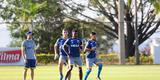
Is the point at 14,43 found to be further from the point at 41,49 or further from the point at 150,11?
the point at 150,11

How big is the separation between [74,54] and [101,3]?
120ft

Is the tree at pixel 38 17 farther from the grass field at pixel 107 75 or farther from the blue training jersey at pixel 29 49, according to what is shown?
the blue training jersey at pixel 29 49

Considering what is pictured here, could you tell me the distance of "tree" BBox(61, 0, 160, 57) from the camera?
2087 inches

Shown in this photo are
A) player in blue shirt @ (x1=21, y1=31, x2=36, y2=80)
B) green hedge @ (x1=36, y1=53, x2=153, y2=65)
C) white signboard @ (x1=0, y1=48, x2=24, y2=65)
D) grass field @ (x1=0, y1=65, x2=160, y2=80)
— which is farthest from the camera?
green hedge @ (x1=36, y1=53, x2=153, y2=65)

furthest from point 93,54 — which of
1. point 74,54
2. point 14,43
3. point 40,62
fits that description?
point 14,43

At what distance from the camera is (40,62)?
4625cm

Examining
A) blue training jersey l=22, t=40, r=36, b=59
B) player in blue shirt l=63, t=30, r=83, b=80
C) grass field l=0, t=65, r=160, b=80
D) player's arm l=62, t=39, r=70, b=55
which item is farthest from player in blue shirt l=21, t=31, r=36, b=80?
grass field l=0, t=65, r=160, b=80

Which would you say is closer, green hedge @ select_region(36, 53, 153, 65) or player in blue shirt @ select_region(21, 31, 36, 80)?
player in blue shirt @ select_region(21, 31, 36, 80)

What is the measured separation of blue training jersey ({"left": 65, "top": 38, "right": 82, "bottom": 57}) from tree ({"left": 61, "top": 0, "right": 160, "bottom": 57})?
3299 cm

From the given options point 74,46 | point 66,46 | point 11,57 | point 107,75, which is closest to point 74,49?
point 74,46

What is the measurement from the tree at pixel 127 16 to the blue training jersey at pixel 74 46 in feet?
108

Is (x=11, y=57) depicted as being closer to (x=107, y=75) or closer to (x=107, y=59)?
(x=107, y=59)

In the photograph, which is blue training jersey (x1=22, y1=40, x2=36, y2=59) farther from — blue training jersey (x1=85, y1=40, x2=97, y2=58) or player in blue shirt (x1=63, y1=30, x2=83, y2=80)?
blue training jersey (x1=85, y1=40, x2=97, y2=58)

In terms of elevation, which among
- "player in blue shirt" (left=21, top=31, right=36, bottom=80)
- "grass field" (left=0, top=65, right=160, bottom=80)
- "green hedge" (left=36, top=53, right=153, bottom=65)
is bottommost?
"green hedge" (left=36, top=53, right=153, bottom=65)
